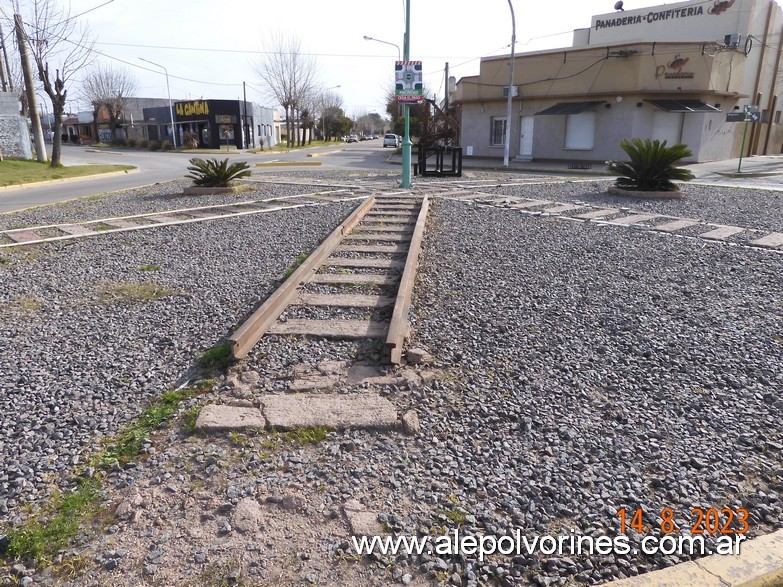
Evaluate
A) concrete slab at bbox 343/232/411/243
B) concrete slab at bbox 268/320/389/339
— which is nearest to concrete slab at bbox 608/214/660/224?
concrete slab at bbox 343/232/411/243

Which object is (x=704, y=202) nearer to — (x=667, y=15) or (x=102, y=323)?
(x=102, y=323)

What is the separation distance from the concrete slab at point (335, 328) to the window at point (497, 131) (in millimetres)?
30886

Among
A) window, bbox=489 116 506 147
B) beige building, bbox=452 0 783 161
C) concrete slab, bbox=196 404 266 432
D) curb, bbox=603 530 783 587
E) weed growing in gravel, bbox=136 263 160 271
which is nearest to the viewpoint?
curb, bbox=603 530 783 587

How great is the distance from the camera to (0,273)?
7.45 m

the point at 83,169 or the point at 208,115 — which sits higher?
the point at 208,115

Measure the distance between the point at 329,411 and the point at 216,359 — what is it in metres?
1.28

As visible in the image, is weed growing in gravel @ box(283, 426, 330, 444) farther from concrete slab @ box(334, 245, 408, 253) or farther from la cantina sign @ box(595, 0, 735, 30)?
la cantina sign @ box(595, 0, 735, 30)

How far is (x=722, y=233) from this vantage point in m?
9.68

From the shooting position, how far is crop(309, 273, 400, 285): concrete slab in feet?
22.1

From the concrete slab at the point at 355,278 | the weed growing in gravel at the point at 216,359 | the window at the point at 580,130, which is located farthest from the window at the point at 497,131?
the weed growing in gravel at the point at 216,359

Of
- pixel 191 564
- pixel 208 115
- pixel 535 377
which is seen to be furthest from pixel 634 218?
pixel 208 115

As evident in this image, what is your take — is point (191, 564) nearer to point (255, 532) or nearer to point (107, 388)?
point (255, 532)

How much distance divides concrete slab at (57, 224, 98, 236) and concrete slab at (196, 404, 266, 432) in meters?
7.30

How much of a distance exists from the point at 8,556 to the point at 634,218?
1102 cm
